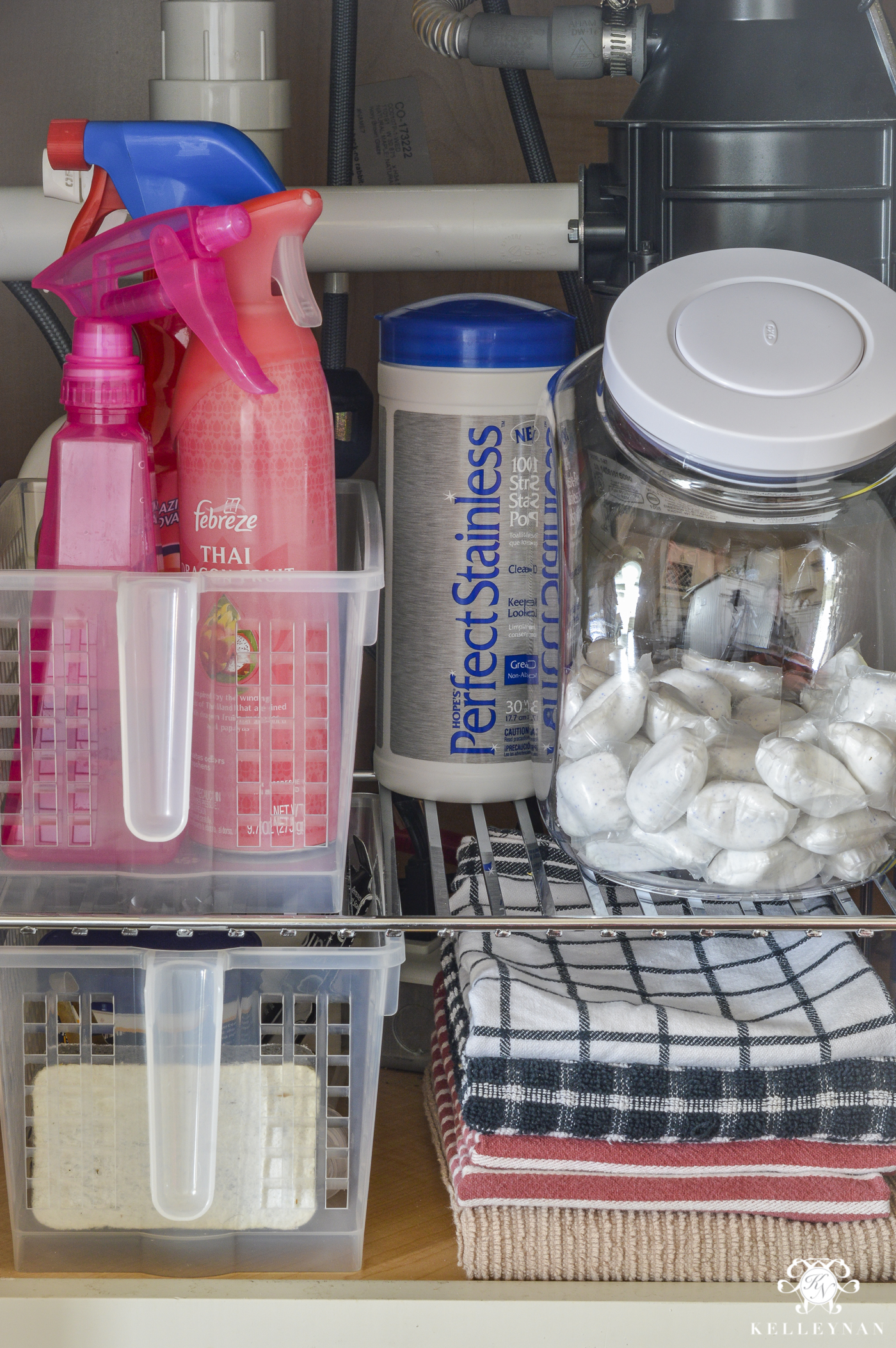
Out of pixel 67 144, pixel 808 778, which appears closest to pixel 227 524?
pixel 67 144

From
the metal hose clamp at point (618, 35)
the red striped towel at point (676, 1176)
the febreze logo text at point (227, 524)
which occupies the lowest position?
the red striped towel at point (676, 1176)

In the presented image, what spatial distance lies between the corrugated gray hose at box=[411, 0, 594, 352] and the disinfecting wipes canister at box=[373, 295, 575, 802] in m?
0.16

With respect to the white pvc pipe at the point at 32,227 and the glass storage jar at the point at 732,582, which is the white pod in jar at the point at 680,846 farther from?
the white pvc pipe at the point at 32,227

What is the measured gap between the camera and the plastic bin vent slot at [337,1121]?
694mm

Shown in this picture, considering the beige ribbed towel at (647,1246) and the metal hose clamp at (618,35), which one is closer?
the beige ribbed towel at (647,1246)

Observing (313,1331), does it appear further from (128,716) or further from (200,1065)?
(128,716)

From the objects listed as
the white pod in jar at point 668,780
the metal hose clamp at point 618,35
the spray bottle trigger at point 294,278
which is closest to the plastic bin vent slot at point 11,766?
the spray bottle trigger at point 294,278

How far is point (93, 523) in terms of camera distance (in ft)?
1.97

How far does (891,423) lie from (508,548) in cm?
26

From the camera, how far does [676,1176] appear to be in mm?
677

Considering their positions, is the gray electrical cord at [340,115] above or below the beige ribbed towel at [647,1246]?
above

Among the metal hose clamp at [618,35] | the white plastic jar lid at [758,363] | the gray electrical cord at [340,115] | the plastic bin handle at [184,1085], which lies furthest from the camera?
the gray electrical cord at [340,115]

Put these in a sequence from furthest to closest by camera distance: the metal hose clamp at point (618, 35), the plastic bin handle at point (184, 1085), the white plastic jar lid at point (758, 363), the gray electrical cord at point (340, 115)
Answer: the gray electrical cord at point (340, 115) → the metal hose clamp at point (618, 35) → the plastic bin handle at point (184, 1085) → the white plastic jar lid at point (758, 363)

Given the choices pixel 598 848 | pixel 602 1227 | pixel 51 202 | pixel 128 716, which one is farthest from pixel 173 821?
pixel 51 202
